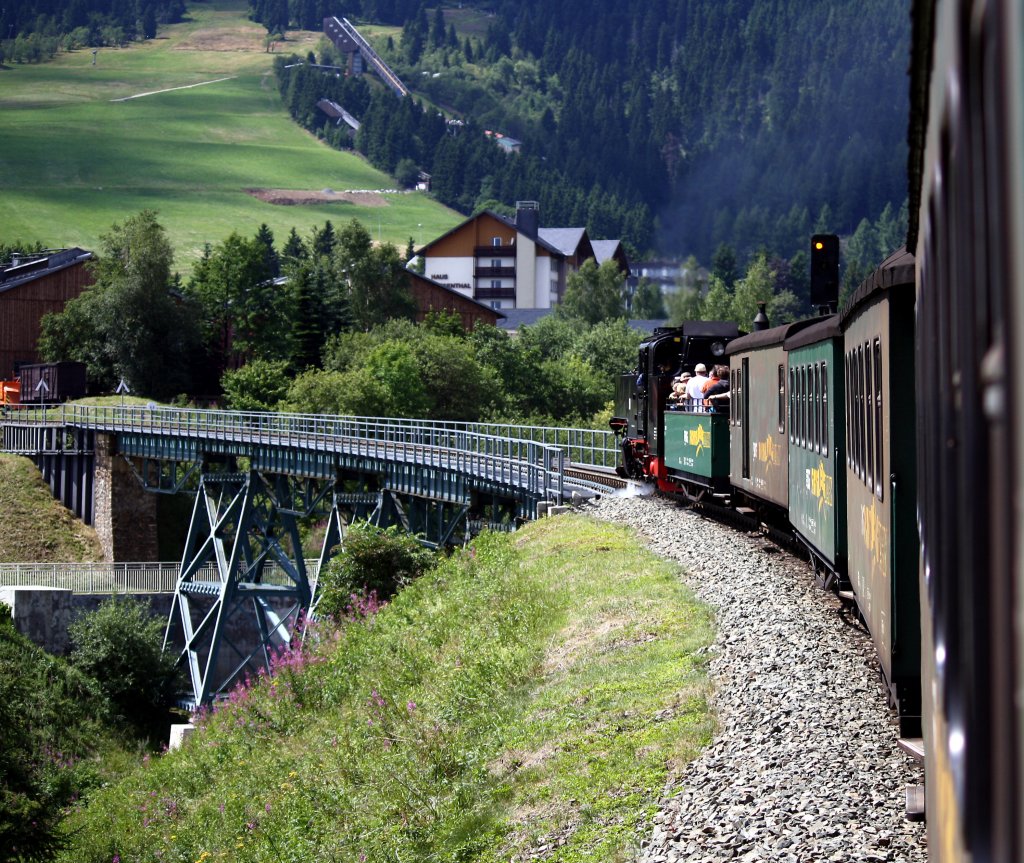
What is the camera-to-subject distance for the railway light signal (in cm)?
1855

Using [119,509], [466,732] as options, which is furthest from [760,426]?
[119,509]

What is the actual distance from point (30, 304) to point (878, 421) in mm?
81301

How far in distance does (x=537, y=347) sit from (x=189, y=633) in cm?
3368

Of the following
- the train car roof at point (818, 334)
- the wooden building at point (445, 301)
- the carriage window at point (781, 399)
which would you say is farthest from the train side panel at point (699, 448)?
the wooden building at point (445, 301)

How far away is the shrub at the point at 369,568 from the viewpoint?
27828 mm

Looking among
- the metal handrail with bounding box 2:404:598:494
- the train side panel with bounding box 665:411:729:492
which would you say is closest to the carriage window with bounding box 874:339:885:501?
the train side panel with bounding box 665:411:729:492

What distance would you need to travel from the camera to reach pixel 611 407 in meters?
66.6

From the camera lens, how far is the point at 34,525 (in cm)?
5797

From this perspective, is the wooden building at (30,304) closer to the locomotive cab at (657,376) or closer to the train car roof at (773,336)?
the locomotive cab at (657,376)

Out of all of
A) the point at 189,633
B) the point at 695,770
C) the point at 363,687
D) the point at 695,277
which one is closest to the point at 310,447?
the point at 189,633

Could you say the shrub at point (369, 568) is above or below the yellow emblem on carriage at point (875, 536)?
below

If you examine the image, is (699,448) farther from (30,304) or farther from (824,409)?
(30,304)

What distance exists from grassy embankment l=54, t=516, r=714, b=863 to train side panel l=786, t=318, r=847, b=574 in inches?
Result: 56.1

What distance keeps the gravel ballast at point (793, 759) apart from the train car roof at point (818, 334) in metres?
2.43
